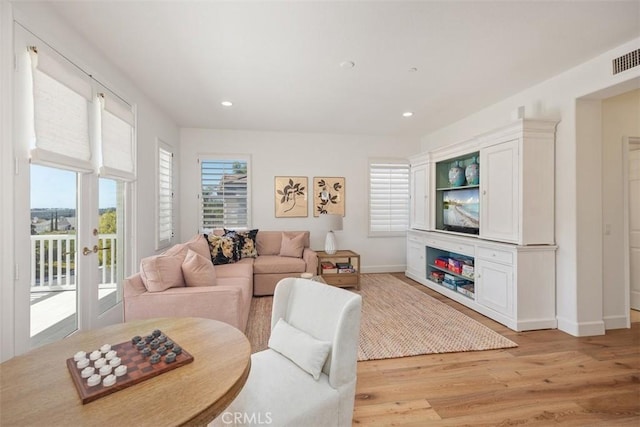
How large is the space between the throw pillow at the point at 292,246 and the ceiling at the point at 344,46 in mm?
2071

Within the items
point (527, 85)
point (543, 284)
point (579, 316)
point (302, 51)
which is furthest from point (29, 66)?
point (579, 316)

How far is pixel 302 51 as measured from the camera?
2.41 m

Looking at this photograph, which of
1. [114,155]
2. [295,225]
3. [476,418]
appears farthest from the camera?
[295,225]

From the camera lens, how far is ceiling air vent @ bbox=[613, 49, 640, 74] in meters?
2.26

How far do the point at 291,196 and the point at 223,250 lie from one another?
5.22ft

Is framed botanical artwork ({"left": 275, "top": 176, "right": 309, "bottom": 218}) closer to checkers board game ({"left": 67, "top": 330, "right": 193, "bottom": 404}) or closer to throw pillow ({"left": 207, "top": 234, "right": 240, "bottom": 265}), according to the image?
throw pillow ({"left": 207, "top": 234, "right": 240, "bottom": 265})

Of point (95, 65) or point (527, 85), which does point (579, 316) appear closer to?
point (527, 85)

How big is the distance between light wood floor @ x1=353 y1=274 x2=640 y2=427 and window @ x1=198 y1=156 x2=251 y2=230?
3459 mm

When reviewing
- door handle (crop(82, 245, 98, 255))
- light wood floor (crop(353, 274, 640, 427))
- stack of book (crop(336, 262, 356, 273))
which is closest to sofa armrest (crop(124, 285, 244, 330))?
door handle (crop(82, 245, 98, 255))

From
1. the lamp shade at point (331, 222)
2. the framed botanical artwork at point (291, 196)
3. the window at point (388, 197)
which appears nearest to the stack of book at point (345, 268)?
the lamp shade at point (331, 222)

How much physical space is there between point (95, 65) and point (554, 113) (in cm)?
453

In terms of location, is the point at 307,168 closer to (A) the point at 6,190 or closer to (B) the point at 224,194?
(B) the point at 224,194

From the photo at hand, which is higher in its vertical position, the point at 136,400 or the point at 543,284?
the point at 136,400

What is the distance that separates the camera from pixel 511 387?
1972 mm
